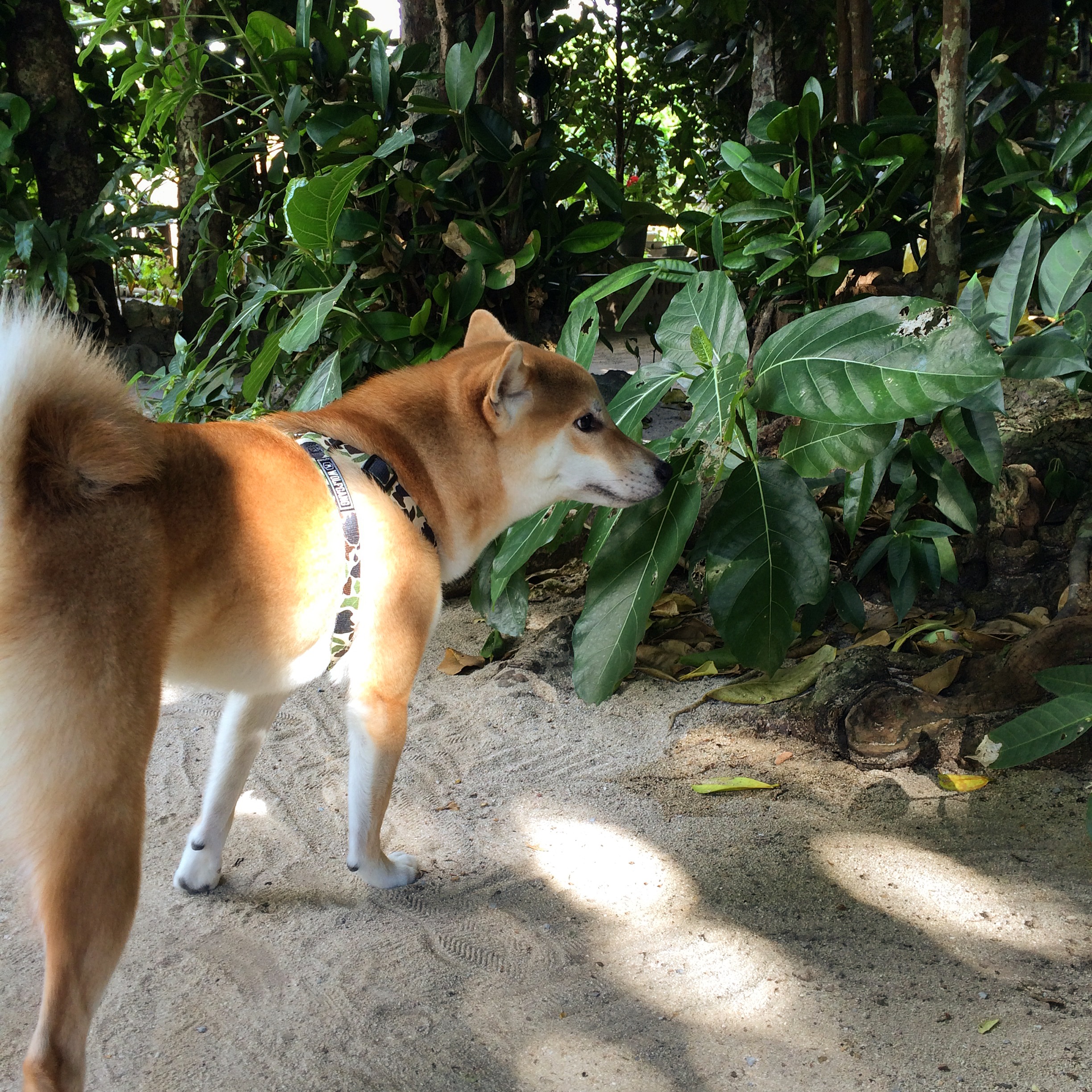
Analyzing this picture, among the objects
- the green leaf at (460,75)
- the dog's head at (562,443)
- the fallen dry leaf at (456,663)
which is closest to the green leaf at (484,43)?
the green leaf at (460,75)

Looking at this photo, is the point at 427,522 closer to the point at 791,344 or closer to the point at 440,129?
the point at 791,344

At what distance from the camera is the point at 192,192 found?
6621mm

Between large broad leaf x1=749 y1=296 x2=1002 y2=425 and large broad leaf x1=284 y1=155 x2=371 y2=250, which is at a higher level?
large broad leaf x1=284 y1=155 x2=371 y2=250

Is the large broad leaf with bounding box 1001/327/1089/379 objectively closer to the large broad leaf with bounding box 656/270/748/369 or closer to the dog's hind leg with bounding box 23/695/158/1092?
the large broad leaf with bounding box 656/270/748/369

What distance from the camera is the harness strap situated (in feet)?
7.54

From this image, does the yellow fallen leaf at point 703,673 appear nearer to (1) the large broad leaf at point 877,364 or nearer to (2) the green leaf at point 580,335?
(2) the green leaf at point 580,335

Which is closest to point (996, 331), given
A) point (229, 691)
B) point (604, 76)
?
point (229, 691)

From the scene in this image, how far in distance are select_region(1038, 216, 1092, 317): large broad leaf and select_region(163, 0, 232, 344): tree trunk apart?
4089 millimetres

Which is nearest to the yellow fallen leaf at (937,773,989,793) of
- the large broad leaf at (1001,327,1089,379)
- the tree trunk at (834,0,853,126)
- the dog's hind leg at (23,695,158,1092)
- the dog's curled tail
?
the large broad leaf at (1001,327,1089,379)

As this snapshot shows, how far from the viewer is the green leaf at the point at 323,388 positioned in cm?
397

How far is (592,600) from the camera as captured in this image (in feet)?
8.77

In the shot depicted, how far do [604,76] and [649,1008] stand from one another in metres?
10.0

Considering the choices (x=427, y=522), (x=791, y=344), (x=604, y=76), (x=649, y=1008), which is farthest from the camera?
(x=604, y=76)

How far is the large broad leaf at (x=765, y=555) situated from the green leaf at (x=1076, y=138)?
67.6 inches
